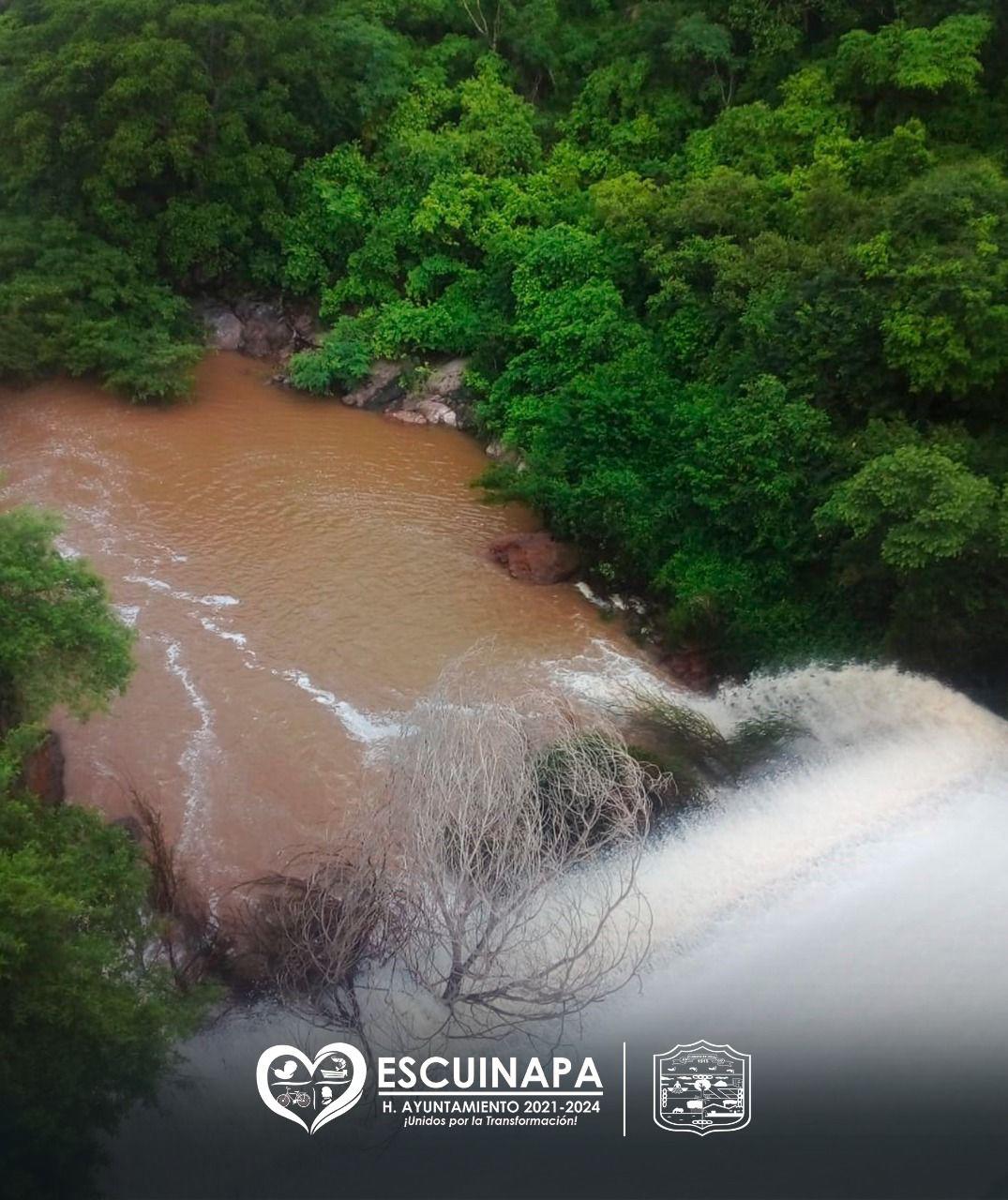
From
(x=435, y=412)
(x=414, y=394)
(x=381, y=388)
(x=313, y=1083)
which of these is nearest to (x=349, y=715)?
(x=313, y=1083)

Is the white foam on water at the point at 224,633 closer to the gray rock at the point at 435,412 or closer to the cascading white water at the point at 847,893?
the cascading white water at the point at 847,893

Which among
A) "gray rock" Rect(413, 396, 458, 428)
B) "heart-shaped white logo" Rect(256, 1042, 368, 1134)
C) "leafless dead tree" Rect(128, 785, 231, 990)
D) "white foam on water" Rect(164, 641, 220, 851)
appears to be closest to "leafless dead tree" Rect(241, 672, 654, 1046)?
"heart-shaped white logo" Rect(256, 1042, 368, 1134)

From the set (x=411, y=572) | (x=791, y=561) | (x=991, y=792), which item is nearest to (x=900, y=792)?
(x=991, y=792)

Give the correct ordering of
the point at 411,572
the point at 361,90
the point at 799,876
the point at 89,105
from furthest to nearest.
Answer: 1. the point at 361,90
2. the point at 89,105
3. the point at 411,572
4. the point at 799,876

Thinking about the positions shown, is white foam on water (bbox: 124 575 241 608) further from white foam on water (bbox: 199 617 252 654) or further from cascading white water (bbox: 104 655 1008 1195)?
cascading white water (bbox: 104 655 1008 1195)

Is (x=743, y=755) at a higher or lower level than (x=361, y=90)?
lower

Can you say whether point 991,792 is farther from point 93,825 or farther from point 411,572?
point 93,825
